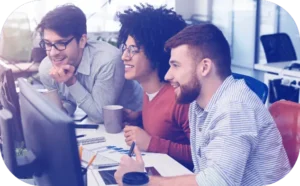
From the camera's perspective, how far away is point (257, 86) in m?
1.06

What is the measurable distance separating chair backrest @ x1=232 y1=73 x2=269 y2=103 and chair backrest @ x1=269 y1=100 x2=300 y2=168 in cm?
5

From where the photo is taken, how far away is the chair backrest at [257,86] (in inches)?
40.1

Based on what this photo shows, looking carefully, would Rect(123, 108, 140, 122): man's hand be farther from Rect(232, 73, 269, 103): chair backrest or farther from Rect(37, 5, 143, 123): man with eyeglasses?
Rect(232, 73, 269, 103): chair backrest

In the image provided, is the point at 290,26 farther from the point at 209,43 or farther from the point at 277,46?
the point at 209,43

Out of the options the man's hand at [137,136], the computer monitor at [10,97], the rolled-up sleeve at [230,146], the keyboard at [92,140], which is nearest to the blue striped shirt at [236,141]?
the rolled-up sleeve at [230,146]

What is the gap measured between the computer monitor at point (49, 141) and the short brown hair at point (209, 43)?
331 mm

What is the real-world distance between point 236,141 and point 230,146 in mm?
16

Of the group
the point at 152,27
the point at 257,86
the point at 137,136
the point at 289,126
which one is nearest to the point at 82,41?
the point at 152,27

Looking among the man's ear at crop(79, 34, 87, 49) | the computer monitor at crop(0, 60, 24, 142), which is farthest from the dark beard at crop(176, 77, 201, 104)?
the computer monitor at crop(0, 60, 24, 142)

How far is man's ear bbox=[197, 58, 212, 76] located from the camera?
0.95 metres

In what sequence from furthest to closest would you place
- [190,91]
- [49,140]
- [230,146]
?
[190,91]
[230,146]
[49,140]

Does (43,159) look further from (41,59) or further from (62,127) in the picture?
(41,59)

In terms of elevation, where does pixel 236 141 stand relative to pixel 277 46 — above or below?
below

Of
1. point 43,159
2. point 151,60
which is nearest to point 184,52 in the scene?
point 151,60
